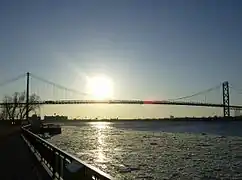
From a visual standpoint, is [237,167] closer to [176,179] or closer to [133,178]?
[176,179]

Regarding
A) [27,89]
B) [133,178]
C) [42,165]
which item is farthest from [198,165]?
[27,89]

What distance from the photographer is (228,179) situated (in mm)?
18672

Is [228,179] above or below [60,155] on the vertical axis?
below

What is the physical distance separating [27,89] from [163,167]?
63593 mm

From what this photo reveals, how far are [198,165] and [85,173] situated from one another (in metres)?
18.3

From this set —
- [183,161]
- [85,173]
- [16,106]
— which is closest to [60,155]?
[85,173]

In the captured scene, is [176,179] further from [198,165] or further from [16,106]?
[16,106]

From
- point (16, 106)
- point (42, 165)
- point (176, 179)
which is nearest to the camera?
point (42, 165)

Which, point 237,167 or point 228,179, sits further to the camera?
point 237,167

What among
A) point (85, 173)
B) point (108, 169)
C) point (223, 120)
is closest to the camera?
point (85, 173)

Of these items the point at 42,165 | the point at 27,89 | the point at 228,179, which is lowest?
the point at 228,179

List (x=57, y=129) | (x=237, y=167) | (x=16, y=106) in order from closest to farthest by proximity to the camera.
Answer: (x=237, y=167) < (x=57, y=129) < (x=16, y=106)

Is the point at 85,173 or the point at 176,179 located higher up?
the point at 85,173

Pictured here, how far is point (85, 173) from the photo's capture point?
21.0 ft
